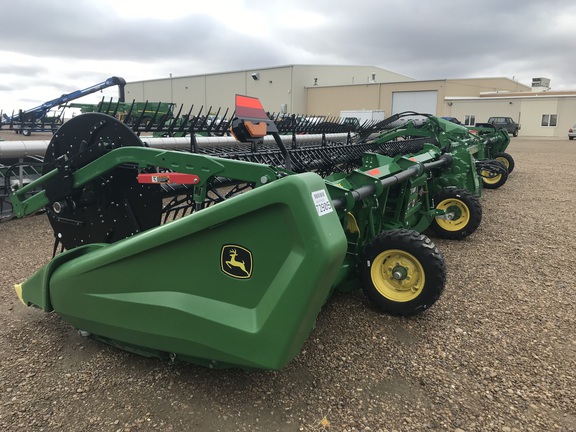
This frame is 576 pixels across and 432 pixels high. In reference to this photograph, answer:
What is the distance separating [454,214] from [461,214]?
84 mm

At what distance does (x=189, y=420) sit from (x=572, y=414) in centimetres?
201

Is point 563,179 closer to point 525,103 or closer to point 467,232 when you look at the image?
point 467,232

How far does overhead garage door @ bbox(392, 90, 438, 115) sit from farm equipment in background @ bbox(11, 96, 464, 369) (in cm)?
4030

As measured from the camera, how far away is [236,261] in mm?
2084

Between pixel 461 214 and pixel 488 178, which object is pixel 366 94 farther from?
pixel 461 214

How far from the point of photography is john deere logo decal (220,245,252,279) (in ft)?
6.75

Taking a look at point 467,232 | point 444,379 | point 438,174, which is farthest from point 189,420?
point 438,174

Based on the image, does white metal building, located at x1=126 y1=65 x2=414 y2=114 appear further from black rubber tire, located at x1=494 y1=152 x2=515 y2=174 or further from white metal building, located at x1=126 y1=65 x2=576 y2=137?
black rubber tire, located at x1=494 y1=152 x2=515 y2=174

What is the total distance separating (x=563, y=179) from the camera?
1133 centimetres

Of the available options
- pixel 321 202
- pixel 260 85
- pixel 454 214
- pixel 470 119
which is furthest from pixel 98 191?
pixel 260 85

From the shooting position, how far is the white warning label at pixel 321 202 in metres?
1.95

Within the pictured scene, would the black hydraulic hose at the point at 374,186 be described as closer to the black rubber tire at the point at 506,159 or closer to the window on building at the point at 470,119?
the black rubber tire at the point at 506,159

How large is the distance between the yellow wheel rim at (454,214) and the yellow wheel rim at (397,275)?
101 inches

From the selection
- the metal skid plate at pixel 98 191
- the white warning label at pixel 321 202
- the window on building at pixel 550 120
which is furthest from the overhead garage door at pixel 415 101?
the white warning label at pixel 321 202
